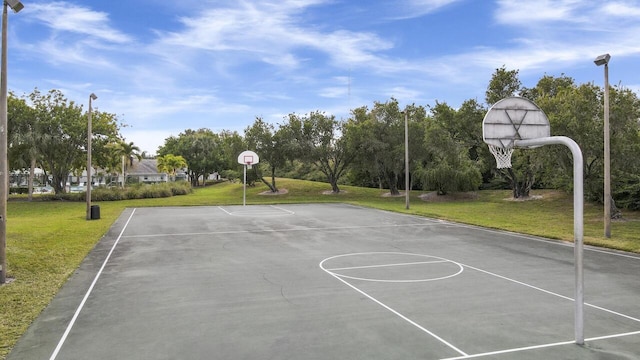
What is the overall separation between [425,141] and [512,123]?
27.7 metres

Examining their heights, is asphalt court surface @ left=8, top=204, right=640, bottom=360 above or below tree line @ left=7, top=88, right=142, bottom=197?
below

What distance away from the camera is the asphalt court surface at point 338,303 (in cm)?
586

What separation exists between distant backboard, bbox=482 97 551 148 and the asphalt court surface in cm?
276

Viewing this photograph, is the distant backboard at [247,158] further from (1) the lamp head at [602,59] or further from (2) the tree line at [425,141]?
(1) the lamp head at [602,59]

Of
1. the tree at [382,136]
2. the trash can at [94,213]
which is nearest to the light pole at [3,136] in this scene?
the trash can at [94,213]

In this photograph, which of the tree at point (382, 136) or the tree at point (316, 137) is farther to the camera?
the tree at point (316, 137)

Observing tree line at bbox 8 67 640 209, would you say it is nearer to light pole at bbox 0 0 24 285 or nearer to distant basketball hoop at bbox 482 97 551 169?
distant basketball hoop at bbox 482 97 551 169

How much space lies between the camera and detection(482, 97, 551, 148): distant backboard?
277 inches

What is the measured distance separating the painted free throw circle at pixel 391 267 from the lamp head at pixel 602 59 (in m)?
8.55

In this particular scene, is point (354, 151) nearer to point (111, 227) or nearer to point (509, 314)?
point (111, 227)

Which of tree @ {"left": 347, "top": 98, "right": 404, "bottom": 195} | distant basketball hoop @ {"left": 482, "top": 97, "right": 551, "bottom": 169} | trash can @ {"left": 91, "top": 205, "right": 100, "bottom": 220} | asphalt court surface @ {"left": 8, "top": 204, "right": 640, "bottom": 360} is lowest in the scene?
asphalt court surface @ {"left": 8, "top": 204, "right": 640, "bottom": 360}

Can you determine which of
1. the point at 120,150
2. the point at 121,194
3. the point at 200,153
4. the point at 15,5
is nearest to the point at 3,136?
the point at 15,5

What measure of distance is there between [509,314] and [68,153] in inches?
1564

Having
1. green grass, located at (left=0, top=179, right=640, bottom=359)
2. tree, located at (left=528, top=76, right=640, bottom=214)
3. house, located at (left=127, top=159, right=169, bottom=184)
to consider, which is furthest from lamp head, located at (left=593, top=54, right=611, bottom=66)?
house, located at (left=127, top=159, right=169, bottom=184)
